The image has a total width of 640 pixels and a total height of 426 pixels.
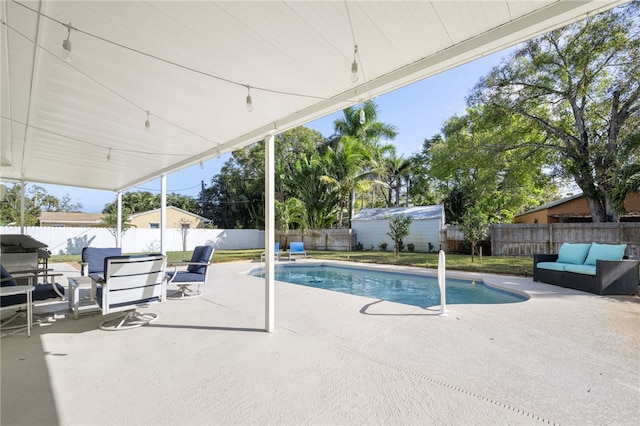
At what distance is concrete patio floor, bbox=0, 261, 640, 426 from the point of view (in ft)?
6.95

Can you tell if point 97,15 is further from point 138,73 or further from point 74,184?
point 74,184

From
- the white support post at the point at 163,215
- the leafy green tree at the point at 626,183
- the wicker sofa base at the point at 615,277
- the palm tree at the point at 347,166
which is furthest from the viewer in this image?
the palm tree at the point at 347,166

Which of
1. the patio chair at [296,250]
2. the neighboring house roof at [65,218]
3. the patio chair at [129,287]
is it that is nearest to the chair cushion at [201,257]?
the patio chair at [129,287]

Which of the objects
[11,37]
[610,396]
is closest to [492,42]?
[610,396]

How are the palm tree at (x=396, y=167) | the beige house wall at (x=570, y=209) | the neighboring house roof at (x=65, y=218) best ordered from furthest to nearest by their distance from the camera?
the neighboring house roof at (x=65, y=218), the palm tree at (x=396, y=167), the beige house wall at (x=570, y=209)

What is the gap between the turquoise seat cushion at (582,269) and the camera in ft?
19.6

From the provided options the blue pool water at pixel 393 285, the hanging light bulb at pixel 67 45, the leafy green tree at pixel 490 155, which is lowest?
the blue pool water at pixel 393 285

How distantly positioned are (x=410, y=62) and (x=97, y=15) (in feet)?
8.71

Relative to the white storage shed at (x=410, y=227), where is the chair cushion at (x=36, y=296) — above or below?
below

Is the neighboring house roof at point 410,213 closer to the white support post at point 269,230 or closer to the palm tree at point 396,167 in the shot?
the palm tree at point 396,167

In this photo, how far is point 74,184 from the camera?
9922 millimetres

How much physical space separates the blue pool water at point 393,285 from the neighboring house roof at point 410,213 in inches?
269

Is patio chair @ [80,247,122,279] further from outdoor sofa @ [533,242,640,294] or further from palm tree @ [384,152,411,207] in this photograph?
palm tree @ [384,152,411,207]

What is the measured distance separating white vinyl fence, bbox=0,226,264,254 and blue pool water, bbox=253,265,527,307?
10961 mm
